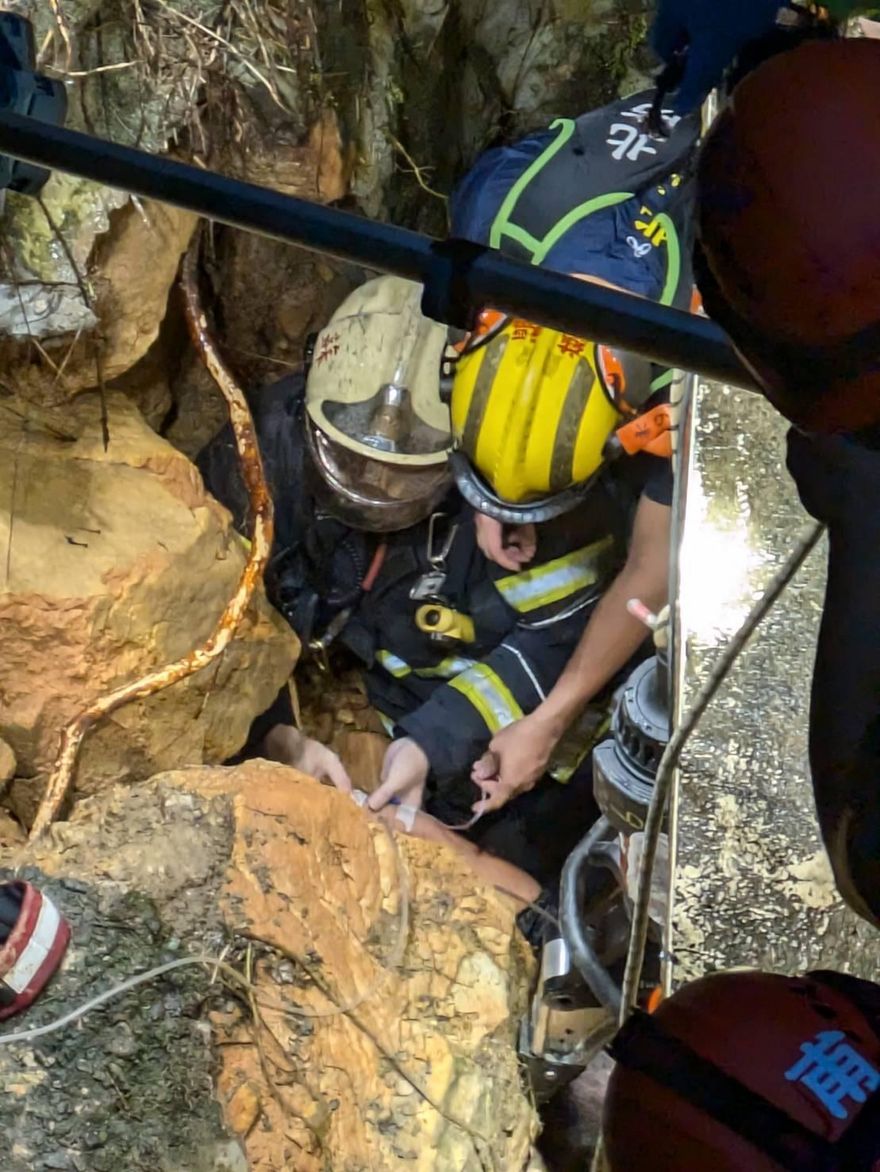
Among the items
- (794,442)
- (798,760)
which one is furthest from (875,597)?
(798,760)

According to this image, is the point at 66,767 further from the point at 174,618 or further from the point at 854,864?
the point at 854,864

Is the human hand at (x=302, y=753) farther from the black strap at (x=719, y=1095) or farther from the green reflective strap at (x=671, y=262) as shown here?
the black strap at (x=719, y=1095)

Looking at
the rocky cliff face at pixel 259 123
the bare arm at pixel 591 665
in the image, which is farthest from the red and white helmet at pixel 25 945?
the bare arm at pixel 591 665

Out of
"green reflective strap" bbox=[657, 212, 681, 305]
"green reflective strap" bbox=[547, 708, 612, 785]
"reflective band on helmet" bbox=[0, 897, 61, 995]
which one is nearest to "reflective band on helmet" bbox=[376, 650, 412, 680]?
"green reflective strap" bbox=[547, 708, 612, 785]

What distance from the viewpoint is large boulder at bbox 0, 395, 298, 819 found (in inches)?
74.3

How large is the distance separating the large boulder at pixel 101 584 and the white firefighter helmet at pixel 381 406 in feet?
1.37

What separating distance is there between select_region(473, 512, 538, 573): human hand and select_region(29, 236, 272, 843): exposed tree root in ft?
2.05

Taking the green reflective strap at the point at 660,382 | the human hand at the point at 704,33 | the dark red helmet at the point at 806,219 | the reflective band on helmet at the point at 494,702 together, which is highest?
the human hand at the point at 704,33

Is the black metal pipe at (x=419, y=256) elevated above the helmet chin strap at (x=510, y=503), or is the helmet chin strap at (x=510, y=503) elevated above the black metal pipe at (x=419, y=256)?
the black metal pipe at (x=419, y=256)

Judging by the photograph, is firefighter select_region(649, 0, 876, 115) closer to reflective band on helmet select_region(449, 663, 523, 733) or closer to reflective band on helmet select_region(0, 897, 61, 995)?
reflective band on helmet select_region(0, 897, 61, 995)

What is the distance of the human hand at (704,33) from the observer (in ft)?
1.48

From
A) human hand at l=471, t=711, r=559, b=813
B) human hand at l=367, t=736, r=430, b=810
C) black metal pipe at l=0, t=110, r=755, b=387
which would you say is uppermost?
black metal pipe at l=0, t=110, r=755, b=387

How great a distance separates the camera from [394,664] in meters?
2.82

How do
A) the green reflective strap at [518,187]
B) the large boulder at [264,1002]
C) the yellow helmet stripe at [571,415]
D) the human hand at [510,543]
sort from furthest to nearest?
the human hand at [510,543] < the green reflective strap at [518,187] < the yellow helmet stripe at [571,415] < the large boulder at [264,1002]
